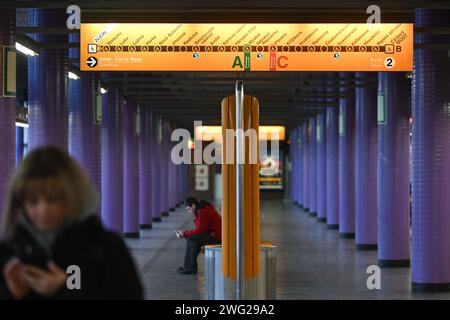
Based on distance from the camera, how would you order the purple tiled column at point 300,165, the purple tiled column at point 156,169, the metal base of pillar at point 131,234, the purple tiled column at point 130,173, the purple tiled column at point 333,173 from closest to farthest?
the metal base of pillar at point 131,234 → the purple tiled column at point 130,173 → the purple tiled column at point 333,173 → the purple tiled column at point 156,169 → the purple tiled column at point 300,165

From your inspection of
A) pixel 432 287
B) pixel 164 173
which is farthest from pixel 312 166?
pixel 432 287

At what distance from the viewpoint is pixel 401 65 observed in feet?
35.4

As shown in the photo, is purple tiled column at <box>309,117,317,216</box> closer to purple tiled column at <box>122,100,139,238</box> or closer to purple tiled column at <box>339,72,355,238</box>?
purple tiled column at <box>339,72,355,238</box>

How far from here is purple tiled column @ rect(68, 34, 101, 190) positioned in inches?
623

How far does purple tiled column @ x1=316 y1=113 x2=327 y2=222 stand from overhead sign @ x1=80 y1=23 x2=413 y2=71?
19189 millimetres

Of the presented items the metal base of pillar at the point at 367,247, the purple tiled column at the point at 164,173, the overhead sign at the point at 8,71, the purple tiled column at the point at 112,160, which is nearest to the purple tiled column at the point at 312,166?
the purple tiled column at the point at 164,173

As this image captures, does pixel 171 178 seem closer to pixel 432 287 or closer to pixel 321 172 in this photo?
pixel 321 172

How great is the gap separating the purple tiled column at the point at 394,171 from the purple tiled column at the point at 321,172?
1379 centimetres

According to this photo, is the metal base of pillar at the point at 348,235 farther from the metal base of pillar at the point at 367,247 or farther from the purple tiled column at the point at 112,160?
the purple tiled column at the point at 112,160

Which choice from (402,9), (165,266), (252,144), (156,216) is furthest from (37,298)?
(156,216)

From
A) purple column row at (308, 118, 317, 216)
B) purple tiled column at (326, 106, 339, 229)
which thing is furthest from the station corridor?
purple column row at (308, 118, 317, 216)

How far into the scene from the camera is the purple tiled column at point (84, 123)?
623 inches

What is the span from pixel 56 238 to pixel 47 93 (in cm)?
1046

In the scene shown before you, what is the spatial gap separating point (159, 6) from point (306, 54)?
1895mm
